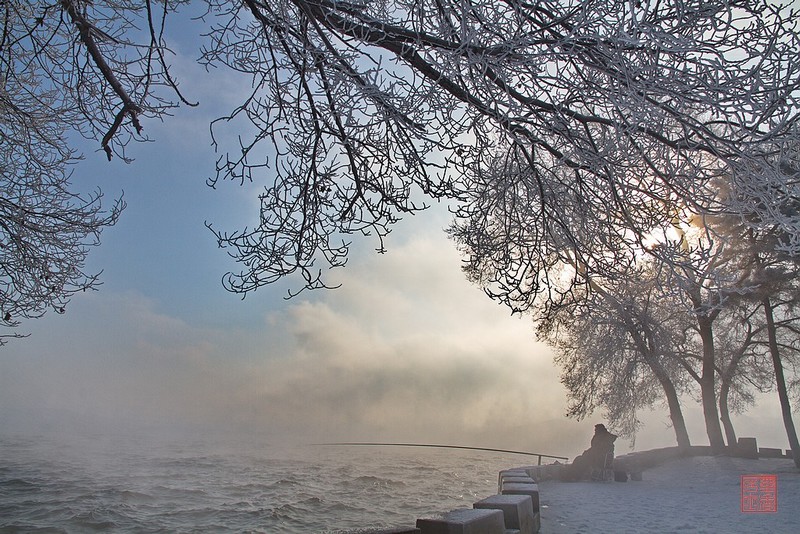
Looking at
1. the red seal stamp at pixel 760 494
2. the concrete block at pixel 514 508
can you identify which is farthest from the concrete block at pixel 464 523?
the red seal stamp at pixel 760 494

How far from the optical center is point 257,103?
484cm

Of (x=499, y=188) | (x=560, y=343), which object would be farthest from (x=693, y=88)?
(x=560, y=343)

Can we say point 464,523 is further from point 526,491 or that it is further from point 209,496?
point 209,496

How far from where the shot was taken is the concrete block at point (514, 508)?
5.42m

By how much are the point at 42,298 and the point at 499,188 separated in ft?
19.3

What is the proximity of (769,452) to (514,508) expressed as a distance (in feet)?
60.2

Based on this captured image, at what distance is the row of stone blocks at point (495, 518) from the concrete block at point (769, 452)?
16337 mm

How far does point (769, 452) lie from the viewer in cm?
1919

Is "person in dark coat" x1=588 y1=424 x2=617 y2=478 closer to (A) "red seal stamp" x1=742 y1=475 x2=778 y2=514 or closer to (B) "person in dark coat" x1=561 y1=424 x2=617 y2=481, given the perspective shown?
(B) "person in dark coat" x1=561 y1=424 x2=617 y2=481

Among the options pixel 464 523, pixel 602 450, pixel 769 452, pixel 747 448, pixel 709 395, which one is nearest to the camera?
pixel 464 523

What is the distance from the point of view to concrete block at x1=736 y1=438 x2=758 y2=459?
17.5 metres

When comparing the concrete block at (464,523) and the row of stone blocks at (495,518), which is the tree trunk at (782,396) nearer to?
the row of stone blocks at (495,518)

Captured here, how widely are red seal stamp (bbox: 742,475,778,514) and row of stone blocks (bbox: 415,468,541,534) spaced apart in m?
4.07

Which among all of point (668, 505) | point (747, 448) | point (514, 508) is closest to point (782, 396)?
point (747, 448)
